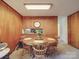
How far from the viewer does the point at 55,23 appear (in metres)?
8.60

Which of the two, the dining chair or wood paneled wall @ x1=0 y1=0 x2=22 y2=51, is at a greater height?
wood paneled wall @ x1=0 y1=0 x2=22 y2=51

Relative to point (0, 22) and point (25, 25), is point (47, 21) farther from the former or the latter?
point (0, 22)

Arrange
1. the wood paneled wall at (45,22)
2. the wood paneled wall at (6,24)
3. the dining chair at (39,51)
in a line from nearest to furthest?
1. the dining chair at (39,51)
2. the wood paneled wall at (6,24)
3. the wood paneled wall at (45,22)

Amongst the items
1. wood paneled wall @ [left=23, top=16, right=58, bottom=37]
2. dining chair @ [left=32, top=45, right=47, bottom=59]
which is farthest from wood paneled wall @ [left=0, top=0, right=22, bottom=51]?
wood paneled wall @ [left=23, top=16, right=58, bottom=37]

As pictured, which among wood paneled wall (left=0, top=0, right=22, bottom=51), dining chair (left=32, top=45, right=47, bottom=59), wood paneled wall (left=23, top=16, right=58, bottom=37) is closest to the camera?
dining chair (left=32, top=45, right=47, bottom=59)

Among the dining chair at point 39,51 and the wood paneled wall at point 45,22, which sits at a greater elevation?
the wood paneled wall at point 45,22

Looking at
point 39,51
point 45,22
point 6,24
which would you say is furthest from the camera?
point 45,22

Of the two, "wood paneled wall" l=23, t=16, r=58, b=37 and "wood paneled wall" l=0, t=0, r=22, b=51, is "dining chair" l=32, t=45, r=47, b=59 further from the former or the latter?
"wood paneled wall" l=23, t=16, r=58, b=37

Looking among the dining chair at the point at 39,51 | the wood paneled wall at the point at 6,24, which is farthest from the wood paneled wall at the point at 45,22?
the dining chair at the point at 39,51

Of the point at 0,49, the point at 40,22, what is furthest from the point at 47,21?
the point at 0,49

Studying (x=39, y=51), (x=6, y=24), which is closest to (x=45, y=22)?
(x=6, y=24)

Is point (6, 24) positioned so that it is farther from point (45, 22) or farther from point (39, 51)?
point (45, 22)

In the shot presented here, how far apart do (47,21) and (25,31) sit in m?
1.80

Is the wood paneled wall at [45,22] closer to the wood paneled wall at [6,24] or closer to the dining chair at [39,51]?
the wood paneled wall at [6,24]
